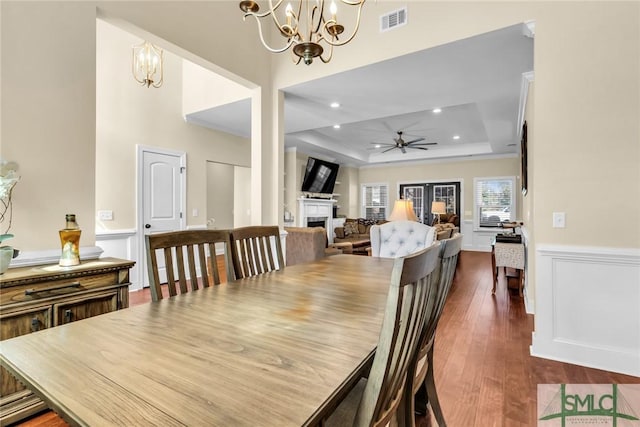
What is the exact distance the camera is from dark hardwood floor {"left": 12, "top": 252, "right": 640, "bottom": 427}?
1.72 meters

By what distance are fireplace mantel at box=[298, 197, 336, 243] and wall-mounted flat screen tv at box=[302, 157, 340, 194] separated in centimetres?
30

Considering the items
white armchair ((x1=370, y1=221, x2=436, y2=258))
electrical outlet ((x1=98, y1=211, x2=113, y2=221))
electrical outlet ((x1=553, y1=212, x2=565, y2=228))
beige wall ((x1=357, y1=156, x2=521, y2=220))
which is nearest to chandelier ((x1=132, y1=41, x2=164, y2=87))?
electrical outlet ((x1=98, y1=211, x2=113, y2=221))

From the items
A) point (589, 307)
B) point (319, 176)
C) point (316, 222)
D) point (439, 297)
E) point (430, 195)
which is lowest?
point (589, 307)

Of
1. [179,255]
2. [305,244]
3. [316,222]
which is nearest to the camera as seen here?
[179,255]

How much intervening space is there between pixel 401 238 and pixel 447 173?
5961 millimetres

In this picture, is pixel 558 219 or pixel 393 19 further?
pixel 393 19

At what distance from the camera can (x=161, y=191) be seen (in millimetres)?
4531

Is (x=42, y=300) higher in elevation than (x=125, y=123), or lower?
lower

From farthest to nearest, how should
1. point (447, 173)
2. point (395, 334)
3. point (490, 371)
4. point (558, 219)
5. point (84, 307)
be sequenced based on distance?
point (447, 173) < point (558, 219) < point (490, 371) < point (84, 307) < point (395, 334)

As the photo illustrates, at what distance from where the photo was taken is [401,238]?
379 centimetres

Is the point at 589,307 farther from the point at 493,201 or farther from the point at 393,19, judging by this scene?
the point at 493,201

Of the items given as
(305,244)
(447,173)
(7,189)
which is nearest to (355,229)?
(447,173)

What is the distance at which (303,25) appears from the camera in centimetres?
350

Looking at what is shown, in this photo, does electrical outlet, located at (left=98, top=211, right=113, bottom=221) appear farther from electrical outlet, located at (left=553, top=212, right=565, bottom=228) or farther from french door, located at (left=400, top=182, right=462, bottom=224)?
french door, located at (left=400, top=182, right=462, bottom=224)
